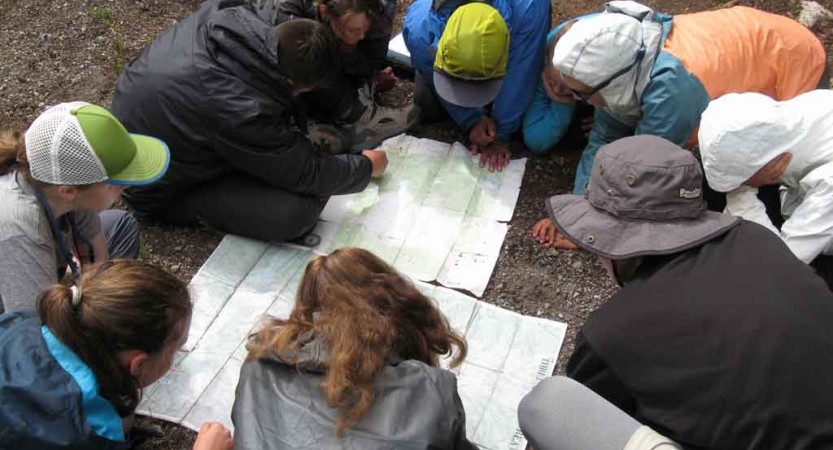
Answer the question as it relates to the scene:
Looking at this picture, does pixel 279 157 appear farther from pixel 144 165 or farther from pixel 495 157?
pixel 495 157

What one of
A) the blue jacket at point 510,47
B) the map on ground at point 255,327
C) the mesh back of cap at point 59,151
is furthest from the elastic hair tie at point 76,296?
the blue jacket at point 510,47

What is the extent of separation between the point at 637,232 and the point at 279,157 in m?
1.44

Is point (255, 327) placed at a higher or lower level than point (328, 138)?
lower

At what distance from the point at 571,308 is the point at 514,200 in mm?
621

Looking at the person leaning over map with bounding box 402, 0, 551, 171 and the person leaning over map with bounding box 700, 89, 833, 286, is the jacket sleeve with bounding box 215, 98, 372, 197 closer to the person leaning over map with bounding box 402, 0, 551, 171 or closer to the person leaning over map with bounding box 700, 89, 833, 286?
the person leaning over map with bounding box 402, 0, 551, 171

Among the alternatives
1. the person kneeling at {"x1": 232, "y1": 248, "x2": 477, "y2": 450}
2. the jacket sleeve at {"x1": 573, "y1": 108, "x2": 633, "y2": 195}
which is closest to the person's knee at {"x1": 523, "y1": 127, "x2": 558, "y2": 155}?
the jacket sleeve at {"x1": 573, "y1": 108, "x2": 633, "y2": 195}

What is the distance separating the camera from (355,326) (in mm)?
1478

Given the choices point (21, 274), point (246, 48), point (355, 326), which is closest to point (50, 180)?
point (21, 274)

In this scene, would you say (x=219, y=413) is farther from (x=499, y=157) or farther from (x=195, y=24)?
(x=499, y=157)

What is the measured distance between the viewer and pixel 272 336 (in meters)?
1.53

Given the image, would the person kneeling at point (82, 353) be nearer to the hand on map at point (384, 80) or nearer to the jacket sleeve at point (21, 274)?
the jacket sleeve at point (21, 274)

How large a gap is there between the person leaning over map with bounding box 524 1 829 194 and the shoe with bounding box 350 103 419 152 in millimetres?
820

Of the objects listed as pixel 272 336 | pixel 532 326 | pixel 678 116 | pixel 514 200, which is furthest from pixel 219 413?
pixel 678 116

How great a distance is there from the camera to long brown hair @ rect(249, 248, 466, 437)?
1.40m
